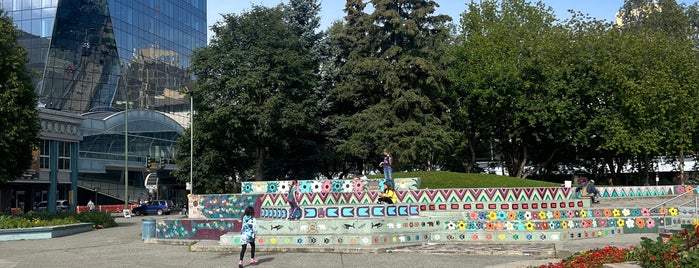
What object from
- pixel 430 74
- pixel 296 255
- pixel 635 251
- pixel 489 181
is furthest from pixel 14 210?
pixel 635 251

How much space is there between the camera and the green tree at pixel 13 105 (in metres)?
29.5

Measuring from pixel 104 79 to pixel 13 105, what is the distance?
44.1 meters

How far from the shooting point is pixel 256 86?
129 feet

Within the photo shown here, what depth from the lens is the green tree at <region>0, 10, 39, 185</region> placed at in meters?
29.5

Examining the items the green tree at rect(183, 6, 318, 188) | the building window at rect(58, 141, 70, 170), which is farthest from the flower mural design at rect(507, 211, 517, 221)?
the building window at rect(58, 141, 70, 170)

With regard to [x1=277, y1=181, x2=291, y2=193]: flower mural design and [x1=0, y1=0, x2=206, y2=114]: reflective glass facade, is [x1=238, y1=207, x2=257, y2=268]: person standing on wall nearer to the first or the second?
[x1=277, y1=181, x2=291, y2=193]: flower mural design

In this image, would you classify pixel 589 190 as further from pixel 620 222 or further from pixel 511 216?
pixel 511 216

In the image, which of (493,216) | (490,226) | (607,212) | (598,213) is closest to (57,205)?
(493,216)

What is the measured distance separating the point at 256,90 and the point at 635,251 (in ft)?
96.8

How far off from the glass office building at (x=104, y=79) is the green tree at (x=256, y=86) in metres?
16.7

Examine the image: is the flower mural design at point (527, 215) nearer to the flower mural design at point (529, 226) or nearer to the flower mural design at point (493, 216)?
the flower mural design at point (493, 216)

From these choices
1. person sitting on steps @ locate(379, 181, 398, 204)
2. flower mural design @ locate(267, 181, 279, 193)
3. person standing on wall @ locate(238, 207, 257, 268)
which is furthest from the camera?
flower mural design @ locate(267, 181, 279, 193)

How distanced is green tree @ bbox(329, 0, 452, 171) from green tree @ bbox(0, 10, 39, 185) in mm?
17428

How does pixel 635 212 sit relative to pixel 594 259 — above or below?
above
